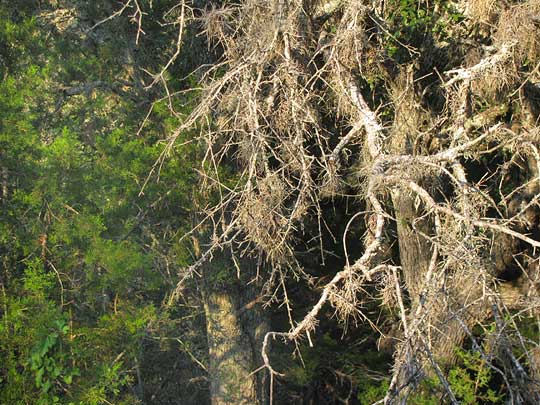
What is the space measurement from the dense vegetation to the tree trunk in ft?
0.07

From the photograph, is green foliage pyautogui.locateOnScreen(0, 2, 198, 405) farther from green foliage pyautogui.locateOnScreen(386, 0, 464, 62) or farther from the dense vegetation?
green foliage pyautogui.locateOnScreen(386, 0, 464, 62)

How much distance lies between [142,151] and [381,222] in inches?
163

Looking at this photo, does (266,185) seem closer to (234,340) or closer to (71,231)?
(71,231)

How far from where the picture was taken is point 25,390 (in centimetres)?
695

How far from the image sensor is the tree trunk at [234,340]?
8.51 meters

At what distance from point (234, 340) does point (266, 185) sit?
3.73 meters

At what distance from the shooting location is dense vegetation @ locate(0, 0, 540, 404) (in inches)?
201

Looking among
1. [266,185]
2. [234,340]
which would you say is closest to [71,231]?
[234,340]

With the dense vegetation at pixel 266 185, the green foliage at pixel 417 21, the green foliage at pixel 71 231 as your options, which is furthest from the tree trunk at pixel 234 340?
the green foliage at pixel 417 21

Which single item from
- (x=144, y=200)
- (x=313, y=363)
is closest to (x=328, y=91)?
(x=144, y=200)

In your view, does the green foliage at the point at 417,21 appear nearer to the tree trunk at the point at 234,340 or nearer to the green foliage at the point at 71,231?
the green foliage at the point at 71,231

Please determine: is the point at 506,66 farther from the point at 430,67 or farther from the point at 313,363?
the point at 313,363

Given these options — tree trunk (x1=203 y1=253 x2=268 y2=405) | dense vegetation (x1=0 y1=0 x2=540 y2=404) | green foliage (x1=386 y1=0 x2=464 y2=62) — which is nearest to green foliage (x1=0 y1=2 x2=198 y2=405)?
dense vegetation (x1=0 y1=0 x2=540 y2=404)

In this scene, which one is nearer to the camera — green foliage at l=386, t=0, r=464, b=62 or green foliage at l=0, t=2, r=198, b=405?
green foliage at l=386, t=0, r=464, b=62
